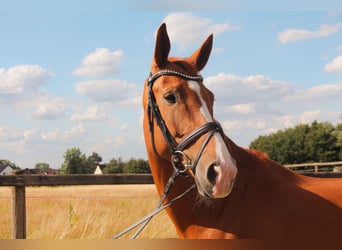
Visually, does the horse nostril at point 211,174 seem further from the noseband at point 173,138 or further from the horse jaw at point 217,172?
the noseband at point 173,138

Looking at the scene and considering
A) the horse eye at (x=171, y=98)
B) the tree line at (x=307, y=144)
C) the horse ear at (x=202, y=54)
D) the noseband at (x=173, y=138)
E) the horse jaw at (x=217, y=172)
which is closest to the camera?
the horse jaw at (x=217, y=172)

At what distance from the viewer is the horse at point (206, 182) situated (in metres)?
2.85

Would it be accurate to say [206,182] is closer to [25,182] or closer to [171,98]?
[171,98]

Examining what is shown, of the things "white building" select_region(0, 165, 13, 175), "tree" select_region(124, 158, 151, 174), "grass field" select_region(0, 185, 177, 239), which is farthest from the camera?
"tree" select_region(124, 158, 151, 174)

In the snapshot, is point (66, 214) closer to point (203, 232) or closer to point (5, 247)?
point (203, 232)

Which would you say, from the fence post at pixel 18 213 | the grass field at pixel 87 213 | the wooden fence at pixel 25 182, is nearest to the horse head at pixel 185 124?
the wooden fence at pixel 25 182

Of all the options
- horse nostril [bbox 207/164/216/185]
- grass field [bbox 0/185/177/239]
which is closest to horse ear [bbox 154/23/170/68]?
horse nostril [bbox 207/164/216/185]

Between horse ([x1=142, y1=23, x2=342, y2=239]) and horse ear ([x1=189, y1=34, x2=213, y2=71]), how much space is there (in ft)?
0.86

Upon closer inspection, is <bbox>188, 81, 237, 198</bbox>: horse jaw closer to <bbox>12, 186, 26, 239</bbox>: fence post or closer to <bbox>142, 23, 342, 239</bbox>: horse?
<bbox>142, 23, 342, 239</bbox>: horse

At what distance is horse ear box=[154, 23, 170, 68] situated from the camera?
3.22 metres

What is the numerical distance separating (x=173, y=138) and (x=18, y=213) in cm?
414

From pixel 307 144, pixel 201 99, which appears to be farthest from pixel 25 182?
pixel 307 144

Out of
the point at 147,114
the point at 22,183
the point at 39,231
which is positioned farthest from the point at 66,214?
the point at 147,114

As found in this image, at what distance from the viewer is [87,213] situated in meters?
6.68
